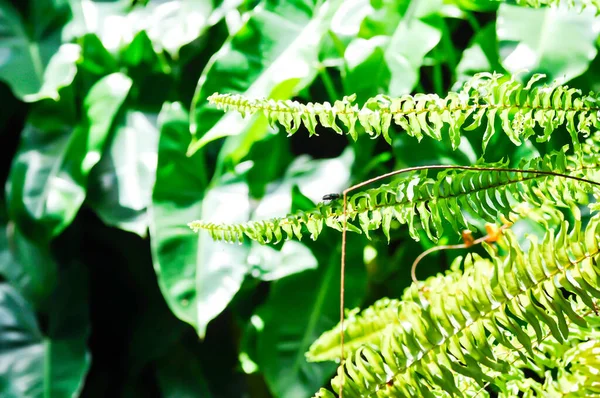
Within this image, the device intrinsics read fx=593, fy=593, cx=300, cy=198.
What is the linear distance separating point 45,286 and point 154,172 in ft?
1.64

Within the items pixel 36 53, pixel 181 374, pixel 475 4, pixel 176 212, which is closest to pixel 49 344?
pixel 181 374

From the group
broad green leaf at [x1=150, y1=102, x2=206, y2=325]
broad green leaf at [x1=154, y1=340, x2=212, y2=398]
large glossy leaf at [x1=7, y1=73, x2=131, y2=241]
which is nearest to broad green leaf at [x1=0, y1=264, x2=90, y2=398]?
broad green leaf at [x1=154, y1=340, x2=212, y2=398]

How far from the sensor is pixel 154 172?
122 centimetres

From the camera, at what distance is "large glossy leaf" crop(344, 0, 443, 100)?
0.90 meters

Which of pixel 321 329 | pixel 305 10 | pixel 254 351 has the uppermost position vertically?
pixel 305 10

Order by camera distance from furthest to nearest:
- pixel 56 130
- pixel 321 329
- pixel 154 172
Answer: pixel 56 130 < pixel 154 172 < pixel 321 329

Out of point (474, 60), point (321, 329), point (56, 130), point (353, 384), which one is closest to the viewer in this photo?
point (353, 384)

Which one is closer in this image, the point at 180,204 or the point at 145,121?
the point at 180,204

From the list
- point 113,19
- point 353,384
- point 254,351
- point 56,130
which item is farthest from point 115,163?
point 353,384

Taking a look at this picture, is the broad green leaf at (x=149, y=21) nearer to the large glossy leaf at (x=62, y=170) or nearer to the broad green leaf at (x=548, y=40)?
the large glossy leaf at (x=62, y=170)

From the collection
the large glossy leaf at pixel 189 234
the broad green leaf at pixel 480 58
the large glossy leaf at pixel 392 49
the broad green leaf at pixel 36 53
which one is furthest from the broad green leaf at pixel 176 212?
the broad green leaf at pixel 480 58

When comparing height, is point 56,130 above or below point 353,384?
below

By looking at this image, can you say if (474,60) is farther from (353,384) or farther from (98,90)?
(98,90)

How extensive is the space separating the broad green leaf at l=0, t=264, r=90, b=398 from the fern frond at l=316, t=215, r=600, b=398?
3.47 feet
